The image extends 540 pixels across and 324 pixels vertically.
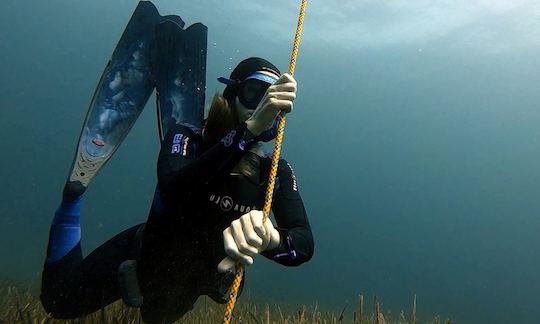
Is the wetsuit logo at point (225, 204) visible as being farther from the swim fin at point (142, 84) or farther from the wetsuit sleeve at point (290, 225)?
the swim fin at point (142, 84)

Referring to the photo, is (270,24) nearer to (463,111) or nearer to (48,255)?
(48,255)

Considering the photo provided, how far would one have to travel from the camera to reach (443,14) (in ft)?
75.8

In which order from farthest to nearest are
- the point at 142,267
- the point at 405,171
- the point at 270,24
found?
the point at 405,171 → the point at 270,24 → the point at 142,267

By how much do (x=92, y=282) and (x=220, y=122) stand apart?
1.84m

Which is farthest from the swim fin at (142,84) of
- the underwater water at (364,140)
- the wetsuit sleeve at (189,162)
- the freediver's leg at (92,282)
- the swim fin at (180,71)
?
the underwater water at (364,140)

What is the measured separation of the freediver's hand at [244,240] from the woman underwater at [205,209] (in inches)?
19.9

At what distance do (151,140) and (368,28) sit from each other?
68675mm

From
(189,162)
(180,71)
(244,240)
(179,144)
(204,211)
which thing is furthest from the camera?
(180,71)

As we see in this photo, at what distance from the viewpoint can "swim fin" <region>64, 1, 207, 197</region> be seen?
4441 millimetres

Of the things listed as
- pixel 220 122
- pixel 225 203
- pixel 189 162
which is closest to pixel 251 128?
pixel 189 162

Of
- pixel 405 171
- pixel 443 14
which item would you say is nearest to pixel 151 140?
pixel 405 171

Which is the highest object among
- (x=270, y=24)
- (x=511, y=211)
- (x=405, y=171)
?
(x=270, y=24)

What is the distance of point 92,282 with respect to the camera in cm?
349

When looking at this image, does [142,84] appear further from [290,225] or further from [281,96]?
[281,96]
